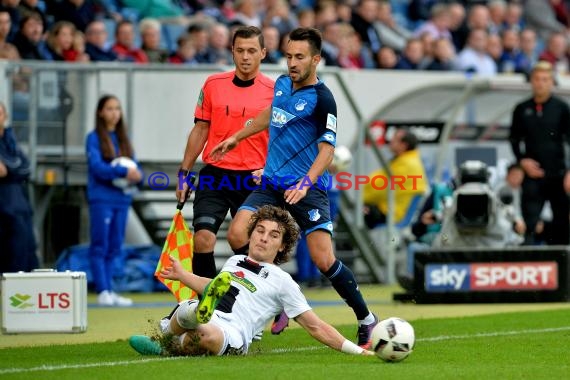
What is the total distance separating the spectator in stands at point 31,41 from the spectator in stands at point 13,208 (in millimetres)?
1733

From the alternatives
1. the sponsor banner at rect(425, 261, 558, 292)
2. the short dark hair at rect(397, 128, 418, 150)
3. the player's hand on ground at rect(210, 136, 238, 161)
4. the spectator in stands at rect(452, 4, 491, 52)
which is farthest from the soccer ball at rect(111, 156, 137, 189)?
the spectator in stands at rect(452, 4, 491, 52)

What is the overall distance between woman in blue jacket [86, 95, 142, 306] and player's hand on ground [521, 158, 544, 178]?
14.7ft

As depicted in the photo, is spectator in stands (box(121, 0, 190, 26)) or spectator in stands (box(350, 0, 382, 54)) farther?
spectator in stands (box(350, 0, 382, 54))

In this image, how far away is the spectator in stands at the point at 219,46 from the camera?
64.0ft

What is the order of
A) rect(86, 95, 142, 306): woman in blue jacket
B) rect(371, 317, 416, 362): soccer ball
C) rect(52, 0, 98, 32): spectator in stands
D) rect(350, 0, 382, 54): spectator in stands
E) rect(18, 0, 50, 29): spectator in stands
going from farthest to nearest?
rect(350, 0, 382, 54): spectator in stands
rect(52, 0, 98, 32): spectator in stands
rect(18, 0, 50, 29): spectator in stands
rect(86, 95, 142, 306): woman in blue jacket
rect(371, 317, 416, 362): soccer ball

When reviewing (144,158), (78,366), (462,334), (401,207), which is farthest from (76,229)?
(78,366)

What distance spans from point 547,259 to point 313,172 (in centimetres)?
589

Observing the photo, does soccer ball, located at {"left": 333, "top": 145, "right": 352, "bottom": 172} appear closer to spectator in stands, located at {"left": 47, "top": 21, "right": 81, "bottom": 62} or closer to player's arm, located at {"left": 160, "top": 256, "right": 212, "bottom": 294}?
spectator in stands, located at {"left": 47, "top": 21, "right": 81, "bottom": 62}

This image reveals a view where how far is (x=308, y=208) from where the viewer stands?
1052 centimetres

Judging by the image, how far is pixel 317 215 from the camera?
10.5 meters

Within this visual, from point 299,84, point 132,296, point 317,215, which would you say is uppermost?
point 299,84

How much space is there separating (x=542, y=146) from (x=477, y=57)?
703 centimetres

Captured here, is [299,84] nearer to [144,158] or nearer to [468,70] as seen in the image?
[144,158]

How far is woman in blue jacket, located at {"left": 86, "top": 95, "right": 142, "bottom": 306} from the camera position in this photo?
15.9 metres
